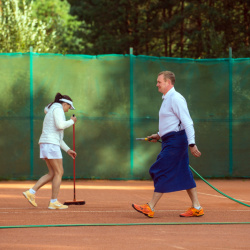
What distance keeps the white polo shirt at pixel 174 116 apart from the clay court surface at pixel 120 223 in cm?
117

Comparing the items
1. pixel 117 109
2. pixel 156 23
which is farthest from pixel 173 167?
pixel 156 23

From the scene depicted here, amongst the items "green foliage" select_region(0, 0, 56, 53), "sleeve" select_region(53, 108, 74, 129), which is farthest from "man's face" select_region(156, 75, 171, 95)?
"green foliage" select_region(0, 0, 56, 53)

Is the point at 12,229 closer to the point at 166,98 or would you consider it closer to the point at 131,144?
the point at 166,98

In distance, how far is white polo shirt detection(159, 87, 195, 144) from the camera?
335 inches

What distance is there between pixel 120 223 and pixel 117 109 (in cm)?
708

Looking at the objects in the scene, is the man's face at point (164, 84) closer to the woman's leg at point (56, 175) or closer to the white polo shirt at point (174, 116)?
the white polo shirt at point (174, 116)

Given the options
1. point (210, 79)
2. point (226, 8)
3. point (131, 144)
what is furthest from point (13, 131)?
point (226, 8)

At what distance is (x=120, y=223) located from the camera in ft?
26.9

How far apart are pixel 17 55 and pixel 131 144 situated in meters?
3.21

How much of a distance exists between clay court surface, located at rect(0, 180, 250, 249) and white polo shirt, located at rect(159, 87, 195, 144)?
1.17m

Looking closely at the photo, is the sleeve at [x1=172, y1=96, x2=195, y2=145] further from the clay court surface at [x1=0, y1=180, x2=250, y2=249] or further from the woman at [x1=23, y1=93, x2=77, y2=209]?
the woman at [x1=23, y1=93, x2=77, y2=209]

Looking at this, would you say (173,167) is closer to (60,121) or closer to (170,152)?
(170,152)

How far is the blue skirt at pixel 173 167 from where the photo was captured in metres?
8.67

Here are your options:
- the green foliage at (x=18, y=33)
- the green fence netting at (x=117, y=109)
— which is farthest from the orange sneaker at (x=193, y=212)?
the green foliage at (x=18, y=33)
